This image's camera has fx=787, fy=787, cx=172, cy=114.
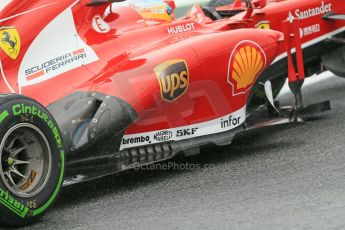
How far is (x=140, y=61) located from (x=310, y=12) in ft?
7.27

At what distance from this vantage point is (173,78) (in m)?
5.26

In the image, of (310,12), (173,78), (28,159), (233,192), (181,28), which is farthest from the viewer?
(310,12)

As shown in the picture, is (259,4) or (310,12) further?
(310,12)

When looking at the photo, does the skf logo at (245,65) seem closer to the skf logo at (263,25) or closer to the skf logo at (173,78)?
the skf logo at (173,78)

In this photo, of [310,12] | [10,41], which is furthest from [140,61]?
[310,12]

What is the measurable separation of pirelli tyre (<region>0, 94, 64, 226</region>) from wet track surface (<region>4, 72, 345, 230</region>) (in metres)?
0.17

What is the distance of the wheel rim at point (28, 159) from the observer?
4366 mm

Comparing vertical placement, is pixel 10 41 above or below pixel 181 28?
above

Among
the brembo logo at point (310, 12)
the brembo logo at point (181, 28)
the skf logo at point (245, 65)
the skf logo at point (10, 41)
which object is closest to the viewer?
the skf logo at point (10, 41)

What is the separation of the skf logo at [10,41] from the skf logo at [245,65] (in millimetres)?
1546

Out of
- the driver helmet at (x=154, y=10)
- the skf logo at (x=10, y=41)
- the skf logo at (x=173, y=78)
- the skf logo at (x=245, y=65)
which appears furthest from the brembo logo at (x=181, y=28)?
the skf logo at (x=10, y=41)

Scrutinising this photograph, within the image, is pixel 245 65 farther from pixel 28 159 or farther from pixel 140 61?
pixel 28 159

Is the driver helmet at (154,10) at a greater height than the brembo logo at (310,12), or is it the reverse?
the driver helmet at (154,10)

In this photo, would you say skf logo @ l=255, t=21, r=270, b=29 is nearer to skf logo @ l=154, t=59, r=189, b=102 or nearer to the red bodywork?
the red bodywork
